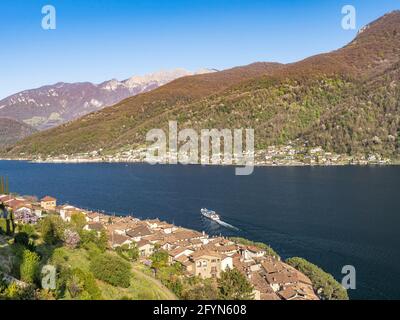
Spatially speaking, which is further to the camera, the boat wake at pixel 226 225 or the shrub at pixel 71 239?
the boat wake at pixel 226 225

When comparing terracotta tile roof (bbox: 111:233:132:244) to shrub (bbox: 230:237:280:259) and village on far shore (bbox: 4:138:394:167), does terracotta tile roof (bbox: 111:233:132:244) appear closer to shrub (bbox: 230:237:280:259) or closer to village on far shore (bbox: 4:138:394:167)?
shrub (bbox: 230:237:280:259)

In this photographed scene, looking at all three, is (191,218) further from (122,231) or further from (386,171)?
(386,171)

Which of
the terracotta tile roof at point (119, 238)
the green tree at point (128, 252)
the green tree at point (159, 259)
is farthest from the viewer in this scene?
the terracotta tile roof at point (119, 238)

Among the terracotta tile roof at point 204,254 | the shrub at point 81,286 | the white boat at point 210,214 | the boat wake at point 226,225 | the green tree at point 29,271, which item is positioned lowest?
the boat wake at point 226,225

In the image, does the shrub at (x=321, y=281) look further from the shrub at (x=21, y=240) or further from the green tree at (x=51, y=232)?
the shrub at (x=21, y=240)

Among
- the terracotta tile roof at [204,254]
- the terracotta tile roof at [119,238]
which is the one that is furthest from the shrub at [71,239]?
the terracotta tile roof at [119,238]

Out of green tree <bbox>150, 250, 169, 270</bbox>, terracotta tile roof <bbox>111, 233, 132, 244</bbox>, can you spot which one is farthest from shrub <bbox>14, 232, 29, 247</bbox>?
terracotta tile roof <bbox>111, 233, 132, 244</bbox>

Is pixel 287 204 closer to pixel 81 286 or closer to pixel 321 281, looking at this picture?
pixel 321 281
